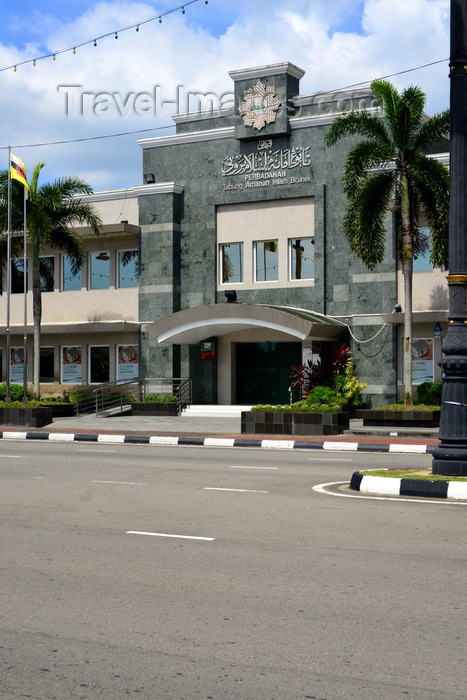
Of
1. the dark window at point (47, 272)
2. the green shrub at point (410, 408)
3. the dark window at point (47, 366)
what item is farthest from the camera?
the dark window at point (47, 366)

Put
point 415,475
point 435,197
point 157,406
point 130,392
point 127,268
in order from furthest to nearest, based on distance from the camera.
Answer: point 127,268
point 130,392
point 157,406
point 435,197
point 415,475

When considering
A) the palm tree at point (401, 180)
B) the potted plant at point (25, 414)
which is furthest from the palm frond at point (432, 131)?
the potted plant at point (25, 414)

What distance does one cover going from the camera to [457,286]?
12.4 meters

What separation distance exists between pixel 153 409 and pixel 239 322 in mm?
4954

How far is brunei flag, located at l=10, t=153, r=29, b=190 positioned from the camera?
30.3 metres

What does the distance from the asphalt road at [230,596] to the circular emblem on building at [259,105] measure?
2346 cm

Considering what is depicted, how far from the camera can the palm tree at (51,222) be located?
31.6 m

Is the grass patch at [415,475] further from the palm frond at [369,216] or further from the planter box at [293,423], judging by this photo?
the palm frond at [369,216]

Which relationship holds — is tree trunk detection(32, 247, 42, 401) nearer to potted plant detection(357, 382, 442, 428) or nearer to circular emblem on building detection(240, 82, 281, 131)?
circular emblem on building detection(240, 82, 281, 131)

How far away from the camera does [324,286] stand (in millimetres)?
31656

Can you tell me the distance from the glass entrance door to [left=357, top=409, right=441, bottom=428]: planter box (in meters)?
7.68

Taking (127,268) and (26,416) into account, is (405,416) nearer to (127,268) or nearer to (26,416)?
(26,416)

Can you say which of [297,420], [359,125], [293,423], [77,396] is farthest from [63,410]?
[359,125]

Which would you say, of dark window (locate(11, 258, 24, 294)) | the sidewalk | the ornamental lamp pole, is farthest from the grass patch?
dark window (locate(11, 258, 24, 294))
